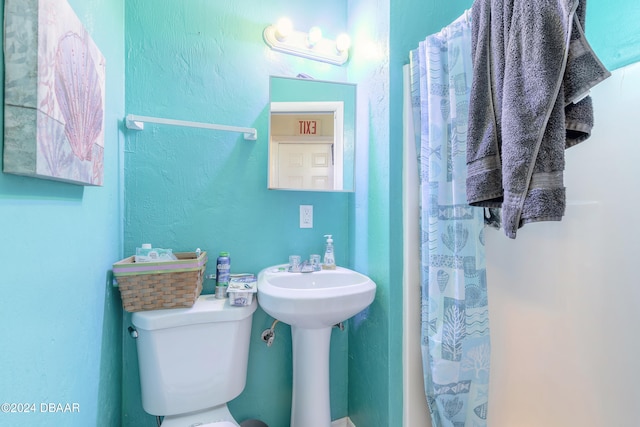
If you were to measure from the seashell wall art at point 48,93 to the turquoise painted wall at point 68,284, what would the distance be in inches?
1.6

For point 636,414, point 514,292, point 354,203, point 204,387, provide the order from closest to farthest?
point 636,414 → point 204,387 → point 514,292 → point 354,203

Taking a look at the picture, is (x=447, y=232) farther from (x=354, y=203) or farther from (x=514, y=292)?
(x=354, y=203)

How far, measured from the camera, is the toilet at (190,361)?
100cm

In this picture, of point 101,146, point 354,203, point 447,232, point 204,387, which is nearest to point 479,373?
point 447,232

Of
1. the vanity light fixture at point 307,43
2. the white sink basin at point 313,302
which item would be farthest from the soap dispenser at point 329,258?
the vanity light fixture at point 307,43

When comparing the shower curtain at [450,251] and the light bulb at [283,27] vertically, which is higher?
the light bulb at [283,27]

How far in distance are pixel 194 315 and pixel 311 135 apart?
37.8 inches

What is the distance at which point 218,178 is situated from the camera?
1292 millimetres

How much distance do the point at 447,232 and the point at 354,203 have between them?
0.51m

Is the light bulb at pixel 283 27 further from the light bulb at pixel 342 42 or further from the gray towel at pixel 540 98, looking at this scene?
the gray towel at pixel 540 98

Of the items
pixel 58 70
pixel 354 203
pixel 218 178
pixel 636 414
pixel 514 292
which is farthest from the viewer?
pixel 354 203

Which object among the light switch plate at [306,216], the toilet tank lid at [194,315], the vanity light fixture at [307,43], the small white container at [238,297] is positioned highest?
the vanity light fixture at [307,43]

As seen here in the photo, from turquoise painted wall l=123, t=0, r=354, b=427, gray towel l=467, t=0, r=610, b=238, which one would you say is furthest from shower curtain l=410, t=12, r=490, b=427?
turquoise painted wall l=123, t=0, r=354, b=427

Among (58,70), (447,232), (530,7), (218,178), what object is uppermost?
(530,7)
